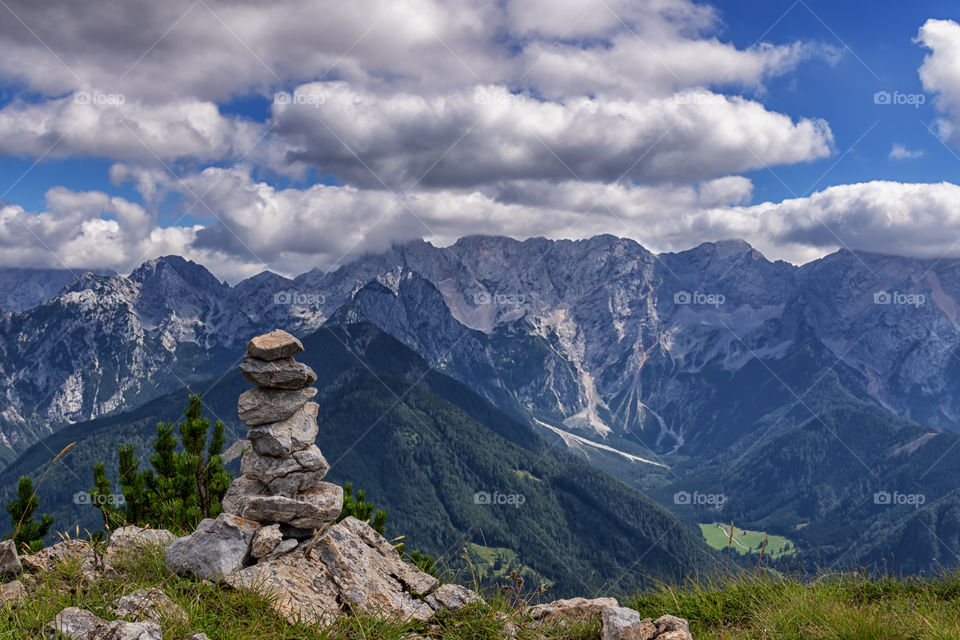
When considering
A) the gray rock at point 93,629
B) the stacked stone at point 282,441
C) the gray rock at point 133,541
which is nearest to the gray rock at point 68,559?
the gray rock at point 133,541

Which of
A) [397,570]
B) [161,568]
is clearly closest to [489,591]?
[397,570]

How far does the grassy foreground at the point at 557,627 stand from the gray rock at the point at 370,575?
823 mm

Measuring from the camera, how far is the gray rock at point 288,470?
1800 cm

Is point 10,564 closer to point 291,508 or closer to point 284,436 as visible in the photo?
point 291,508

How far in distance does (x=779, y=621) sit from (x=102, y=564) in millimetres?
15473

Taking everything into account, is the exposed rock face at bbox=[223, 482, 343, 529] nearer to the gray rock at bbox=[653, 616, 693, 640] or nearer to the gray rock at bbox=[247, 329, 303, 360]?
the gray rock at bbox=[247, 329, 303, 360]

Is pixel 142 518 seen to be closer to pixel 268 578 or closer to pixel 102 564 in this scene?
pixel 102 564

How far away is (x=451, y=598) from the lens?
15.1 m

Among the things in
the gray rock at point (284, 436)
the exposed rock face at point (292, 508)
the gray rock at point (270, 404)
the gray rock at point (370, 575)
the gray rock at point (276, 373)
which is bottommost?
the gray rock at point (370, 575)

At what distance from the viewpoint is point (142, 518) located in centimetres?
2442

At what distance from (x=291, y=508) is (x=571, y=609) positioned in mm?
7623

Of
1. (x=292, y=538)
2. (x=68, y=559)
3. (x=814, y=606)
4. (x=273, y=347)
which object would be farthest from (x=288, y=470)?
(x=814, y=606)

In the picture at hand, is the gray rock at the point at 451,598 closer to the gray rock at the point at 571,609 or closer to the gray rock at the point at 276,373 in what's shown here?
the gray rock at the point at 571,609

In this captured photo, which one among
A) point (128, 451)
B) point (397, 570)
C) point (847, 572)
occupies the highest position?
point (128, 451)
